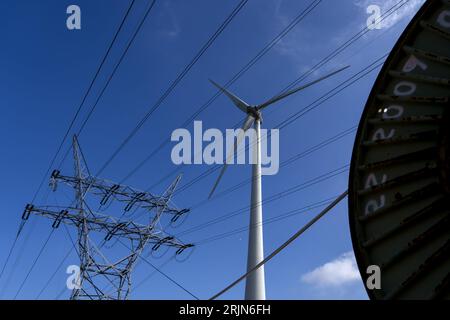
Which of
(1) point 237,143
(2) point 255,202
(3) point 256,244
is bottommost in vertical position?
(3) point 256,244

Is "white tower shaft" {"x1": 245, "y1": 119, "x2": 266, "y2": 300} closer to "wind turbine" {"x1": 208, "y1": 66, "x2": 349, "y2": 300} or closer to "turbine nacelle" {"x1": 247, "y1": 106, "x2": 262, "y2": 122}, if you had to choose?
"wind turbine" {"x1": 208, "y1": 66, "x2": 349, "y2": 300}

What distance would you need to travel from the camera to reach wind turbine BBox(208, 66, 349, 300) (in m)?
24.5

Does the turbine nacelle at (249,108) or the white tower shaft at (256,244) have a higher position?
the turbine nacelle at (249,108)

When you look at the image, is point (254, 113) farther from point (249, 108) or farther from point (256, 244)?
point (256, 244)

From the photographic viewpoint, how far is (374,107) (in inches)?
367

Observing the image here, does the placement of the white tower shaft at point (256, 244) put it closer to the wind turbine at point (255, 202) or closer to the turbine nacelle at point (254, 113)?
the wind turbine at point (255, 202)

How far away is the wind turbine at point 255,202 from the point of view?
24500 millimetres

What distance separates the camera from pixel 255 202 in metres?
28.0

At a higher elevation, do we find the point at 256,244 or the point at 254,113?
the point at 254,113

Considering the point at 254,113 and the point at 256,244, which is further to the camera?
the point at 254,113

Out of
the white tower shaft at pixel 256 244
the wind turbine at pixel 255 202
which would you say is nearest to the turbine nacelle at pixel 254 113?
the wind turbine at pixel 255 202

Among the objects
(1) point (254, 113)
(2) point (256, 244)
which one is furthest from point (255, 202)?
(1) point (254, 113)

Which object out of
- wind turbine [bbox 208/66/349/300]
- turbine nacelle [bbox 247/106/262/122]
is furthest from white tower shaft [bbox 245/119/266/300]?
→ turbine nacelle [bbox 247/106/262/122]
